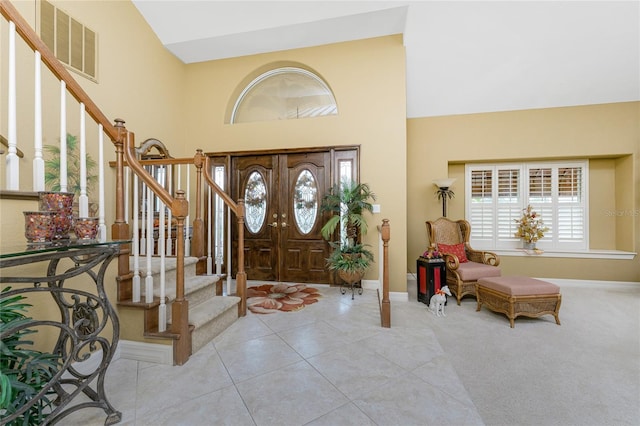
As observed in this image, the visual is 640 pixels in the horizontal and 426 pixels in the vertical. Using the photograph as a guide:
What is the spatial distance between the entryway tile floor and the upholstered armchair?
1502mm

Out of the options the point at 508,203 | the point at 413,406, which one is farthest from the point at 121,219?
the point at 508,203

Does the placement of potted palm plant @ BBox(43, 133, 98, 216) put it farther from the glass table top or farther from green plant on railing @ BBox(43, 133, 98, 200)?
the glass table top

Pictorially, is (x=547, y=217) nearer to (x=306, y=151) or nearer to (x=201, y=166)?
(x=306, y=151)

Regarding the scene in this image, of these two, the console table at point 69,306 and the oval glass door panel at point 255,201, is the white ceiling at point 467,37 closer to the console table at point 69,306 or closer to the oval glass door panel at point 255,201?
the oval glass door panel at point 255,201

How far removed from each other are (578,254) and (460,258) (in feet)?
7.35

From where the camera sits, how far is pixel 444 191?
14.6ft

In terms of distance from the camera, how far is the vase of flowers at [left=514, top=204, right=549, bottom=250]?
448 centimetres

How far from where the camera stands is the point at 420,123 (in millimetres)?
4773

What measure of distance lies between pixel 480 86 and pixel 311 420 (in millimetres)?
4903

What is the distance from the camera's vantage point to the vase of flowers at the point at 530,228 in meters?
4.48

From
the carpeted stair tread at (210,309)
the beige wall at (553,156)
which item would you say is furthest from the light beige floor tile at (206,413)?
the beige wall at (553,156)

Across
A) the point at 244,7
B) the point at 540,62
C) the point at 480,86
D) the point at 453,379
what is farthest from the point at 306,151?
the point at 540,62

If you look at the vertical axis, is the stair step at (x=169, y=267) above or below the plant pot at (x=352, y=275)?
above

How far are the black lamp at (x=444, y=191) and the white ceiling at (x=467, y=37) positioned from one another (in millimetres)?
1421
